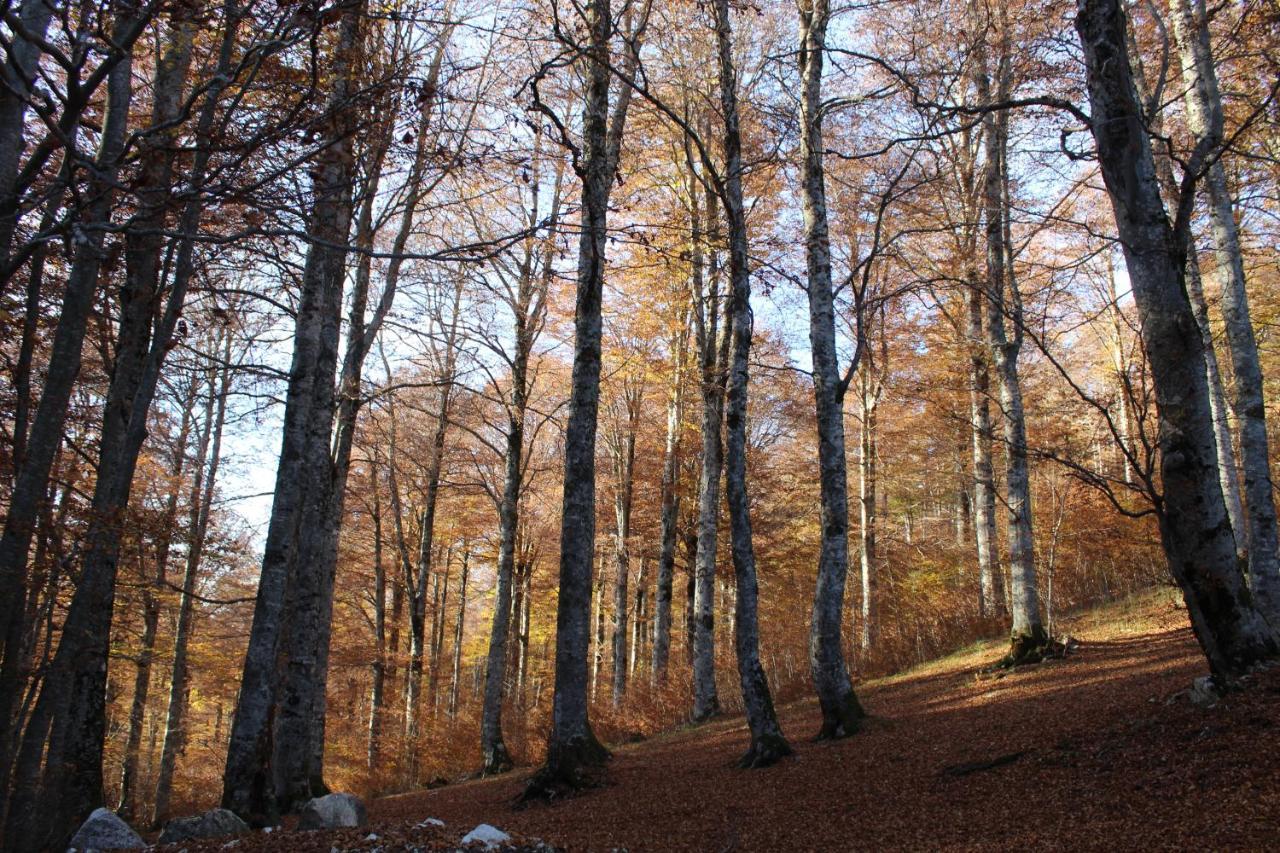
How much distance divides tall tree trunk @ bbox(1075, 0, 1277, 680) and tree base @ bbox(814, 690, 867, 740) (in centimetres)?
346

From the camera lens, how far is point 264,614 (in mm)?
6895

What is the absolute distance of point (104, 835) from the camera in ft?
16.6

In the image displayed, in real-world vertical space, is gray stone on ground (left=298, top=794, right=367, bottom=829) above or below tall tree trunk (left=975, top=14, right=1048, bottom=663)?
below

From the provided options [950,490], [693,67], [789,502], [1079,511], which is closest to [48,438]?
[693,67]

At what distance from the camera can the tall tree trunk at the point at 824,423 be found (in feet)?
Answer: 23.8

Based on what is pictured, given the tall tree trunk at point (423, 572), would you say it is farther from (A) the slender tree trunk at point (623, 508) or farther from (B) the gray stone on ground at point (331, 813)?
(B) the gray stone on ground at point (331, 813)

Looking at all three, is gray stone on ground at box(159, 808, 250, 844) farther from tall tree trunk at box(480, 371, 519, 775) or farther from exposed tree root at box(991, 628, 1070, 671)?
exposed tree root at box(991, 628, 1070, 671)

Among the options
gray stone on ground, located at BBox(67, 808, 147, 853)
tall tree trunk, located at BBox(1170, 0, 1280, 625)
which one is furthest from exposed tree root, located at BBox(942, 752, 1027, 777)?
gray stone on ground, located at BBox(67, 808, 147, 853)

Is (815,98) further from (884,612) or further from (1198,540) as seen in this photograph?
(884,612)

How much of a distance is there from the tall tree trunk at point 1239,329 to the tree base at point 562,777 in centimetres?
631

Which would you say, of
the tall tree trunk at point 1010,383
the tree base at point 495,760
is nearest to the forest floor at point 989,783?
the tall tree trunk at point 1010,383

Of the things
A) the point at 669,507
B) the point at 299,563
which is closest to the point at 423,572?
the point at 669,507

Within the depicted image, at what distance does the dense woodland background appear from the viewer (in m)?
4.31

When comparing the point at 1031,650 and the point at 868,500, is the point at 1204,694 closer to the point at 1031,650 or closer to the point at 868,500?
the point at 1031,650
